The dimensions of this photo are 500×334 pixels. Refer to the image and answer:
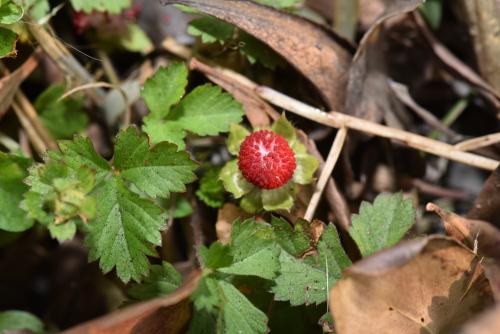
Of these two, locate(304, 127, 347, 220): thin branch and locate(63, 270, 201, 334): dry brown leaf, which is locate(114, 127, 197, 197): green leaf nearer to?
locate(63, 270, 201, 334): dry brown leaf

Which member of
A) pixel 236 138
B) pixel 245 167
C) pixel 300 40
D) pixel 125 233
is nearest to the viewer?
pixel 125 233

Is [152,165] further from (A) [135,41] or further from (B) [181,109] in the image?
(A) [135,41]

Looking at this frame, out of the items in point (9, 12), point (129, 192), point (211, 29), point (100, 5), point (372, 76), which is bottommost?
point (372, 76)

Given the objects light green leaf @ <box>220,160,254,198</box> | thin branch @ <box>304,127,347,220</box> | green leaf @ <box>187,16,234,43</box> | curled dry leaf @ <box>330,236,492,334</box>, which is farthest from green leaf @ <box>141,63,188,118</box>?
curled dry leaf @ <box>330,236,492,334</box>

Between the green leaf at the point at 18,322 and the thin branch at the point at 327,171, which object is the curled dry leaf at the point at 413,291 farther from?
the green leaf at the point at 18,322

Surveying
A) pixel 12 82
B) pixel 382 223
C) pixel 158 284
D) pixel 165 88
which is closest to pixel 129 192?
pixel 158 284

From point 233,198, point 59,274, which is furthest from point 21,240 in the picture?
point 233,198
